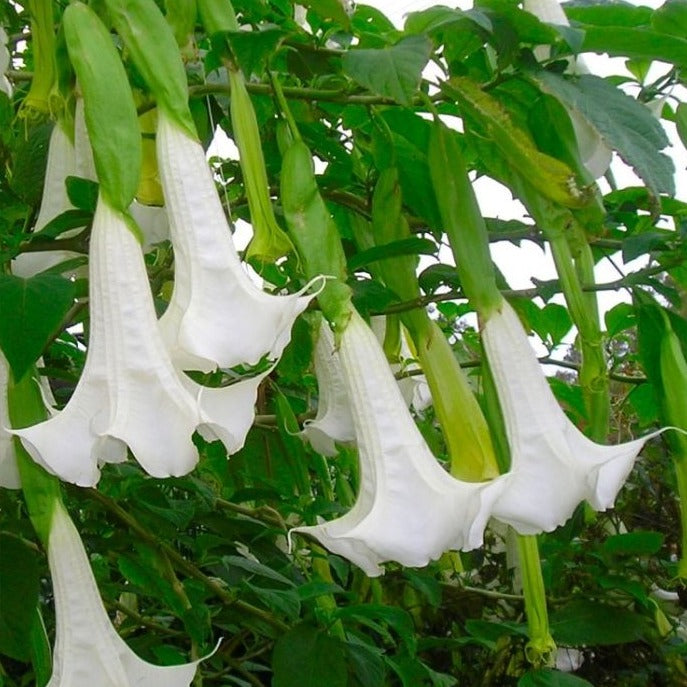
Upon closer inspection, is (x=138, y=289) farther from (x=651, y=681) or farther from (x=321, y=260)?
(x=651, y=681)

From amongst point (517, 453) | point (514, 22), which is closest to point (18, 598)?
point (517, 453)

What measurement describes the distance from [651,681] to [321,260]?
1.50 metres

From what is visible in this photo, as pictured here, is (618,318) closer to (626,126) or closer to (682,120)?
(682,120)

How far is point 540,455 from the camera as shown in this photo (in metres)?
0.53

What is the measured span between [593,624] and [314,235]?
0.81 meters

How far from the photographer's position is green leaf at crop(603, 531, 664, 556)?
46.3 inches

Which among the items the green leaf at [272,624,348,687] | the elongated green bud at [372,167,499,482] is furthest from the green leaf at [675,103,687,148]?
the green leaf at [272,624,348,687]

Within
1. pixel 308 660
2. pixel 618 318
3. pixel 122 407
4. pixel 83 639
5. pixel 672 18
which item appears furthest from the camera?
pixel 618 318

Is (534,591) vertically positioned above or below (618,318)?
above

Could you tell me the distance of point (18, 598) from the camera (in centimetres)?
75

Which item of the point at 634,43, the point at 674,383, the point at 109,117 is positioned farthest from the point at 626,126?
the point at 109,117

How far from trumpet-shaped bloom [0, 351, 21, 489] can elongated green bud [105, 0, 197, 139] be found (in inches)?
7.8

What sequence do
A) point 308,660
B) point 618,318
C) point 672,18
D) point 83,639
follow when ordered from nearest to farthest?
point 83,639 < point 672,18 < point 308,660 < point 618,318

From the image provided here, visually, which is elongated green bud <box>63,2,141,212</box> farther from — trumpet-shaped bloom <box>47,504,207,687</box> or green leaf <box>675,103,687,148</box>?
green leaf <box>675,103,687,148</box>
